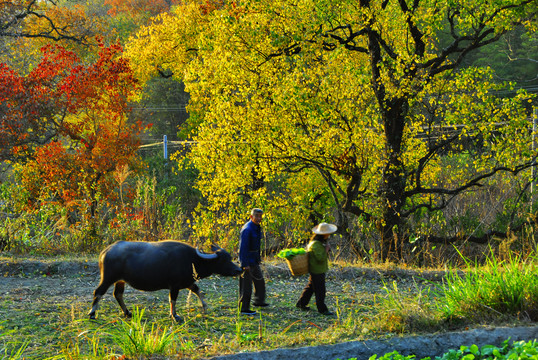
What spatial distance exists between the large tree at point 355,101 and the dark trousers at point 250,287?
450 centimetres

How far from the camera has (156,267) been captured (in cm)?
797

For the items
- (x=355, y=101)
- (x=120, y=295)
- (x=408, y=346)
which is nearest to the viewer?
(x=408, y=346)

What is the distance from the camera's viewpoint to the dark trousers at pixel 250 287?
334 inches

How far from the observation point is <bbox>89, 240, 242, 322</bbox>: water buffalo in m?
7.84

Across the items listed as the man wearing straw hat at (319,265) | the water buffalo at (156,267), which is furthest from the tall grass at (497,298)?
the water buffalo at (156,267)

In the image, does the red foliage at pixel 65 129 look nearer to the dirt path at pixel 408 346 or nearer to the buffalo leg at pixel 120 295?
the buffalo leg at pixel 120 295

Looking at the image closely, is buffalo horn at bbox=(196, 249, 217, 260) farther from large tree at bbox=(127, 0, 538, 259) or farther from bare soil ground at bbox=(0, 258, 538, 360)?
large tree at bbox=(127, 0, 538, 259)

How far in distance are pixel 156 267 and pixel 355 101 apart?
6.77 m

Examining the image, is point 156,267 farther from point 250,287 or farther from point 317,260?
point 317,260

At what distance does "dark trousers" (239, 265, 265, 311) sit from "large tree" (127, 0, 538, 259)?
4499 millimetres

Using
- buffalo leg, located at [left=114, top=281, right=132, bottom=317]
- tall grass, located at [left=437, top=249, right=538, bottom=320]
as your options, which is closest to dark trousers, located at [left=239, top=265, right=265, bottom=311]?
buffalo leg, located at [left=114, top=281, right=132, bottom=317]

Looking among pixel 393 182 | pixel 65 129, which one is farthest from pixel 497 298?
pixel 65 129

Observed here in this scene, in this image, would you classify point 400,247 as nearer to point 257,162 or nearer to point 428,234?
point 428,234

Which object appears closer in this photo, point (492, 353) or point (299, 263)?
point (492, 353)
